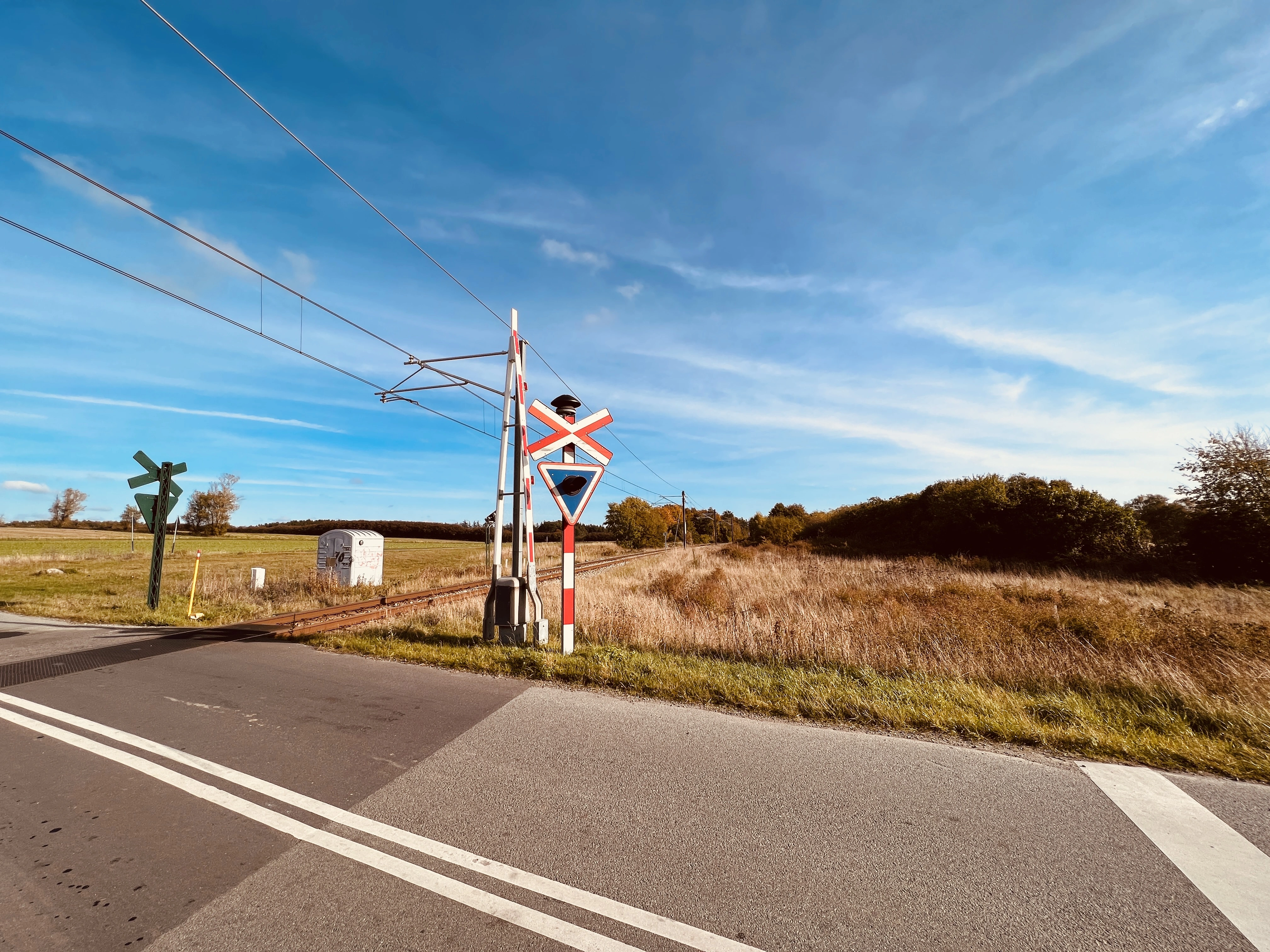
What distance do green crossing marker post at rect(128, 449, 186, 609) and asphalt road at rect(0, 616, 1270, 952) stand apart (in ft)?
29.8

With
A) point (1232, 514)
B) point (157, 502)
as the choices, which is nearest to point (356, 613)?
point (157, 502)

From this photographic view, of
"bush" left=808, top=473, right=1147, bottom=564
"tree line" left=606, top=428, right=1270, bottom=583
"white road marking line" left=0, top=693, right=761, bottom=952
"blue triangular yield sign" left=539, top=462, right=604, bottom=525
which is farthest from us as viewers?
"bush" left=808, top=473, right=1147, bottom=564

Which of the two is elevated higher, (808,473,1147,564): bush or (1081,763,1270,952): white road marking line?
(808,473,1147,564): bush

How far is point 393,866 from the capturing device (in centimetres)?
256

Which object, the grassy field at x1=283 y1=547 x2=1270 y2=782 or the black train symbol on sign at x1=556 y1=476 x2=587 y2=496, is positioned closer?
the grassy field at x1=283 y1=547 x2=1270 y2=782

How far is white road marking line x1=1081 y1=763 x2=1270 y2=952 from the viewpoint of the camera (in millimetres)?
2215

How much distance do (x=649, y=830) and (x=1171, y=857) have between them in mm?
2523

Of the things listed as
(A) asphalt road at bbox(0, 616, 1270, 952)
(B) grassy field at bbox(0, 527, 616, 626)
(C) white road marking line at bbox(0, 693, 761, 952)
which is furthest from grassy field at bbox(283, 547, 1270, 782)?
(B) grassy field at bbox(0, 527, 616, 626)

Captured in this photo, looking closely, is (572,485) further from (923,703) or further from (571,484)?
(923,703)

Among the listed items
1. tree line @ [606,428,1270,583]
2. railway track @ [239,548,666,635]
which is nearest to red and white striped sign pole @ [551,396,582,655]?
railway track @ [239,548,666,635]

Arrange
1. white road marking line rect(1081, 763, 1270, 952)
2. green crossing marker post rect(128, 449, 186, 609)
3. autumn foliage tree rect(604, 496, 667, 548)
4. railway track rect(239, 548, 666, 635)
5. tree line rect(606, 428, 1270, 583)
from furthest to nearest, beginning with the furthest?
autumn foliage tree rect(604, 496, 667, 548) < tree line rect(606, 428, 1270, 583) < green crossing marker post rect(128, 449, 186, 609) < railway track rect(239, 548, 666, 635) < white road marking line rect(1081, 763, 1270, 952)

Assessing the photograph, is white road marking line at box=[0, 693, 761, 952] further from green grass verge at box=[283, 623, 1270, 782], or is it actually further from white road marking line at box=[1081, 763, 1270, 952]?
green grass verge at box=[283, 623, 1270, 782]

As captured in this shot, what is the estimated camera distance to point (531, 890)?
2.37 m

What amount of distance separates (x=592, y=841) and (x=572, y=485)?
4.44 metres
